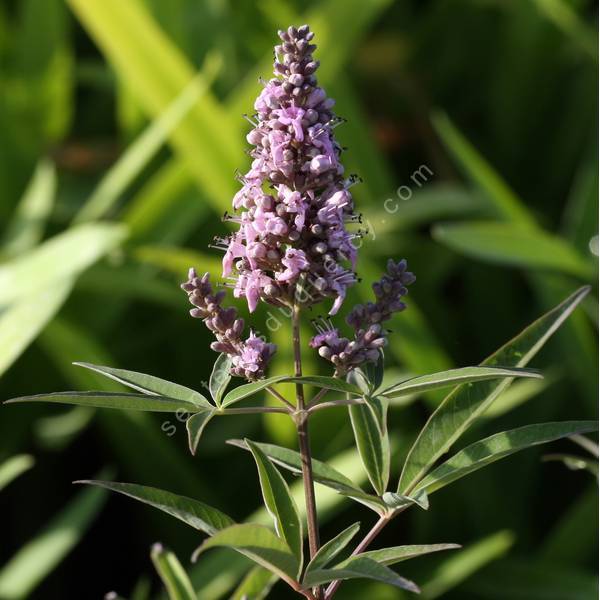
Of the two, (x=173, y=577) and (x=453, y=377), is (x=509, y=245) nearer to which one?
(x=173, y=577)

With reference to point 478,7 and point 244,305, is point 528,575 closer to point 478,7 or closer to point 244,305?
point 244,305

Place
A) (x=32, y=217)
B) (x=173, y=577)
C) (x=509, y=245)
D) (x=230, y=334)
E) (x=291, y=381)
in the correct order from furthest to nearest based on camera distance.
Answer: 1. (x=32, y=217)
2. (x=509, y=245)
3. (x=173, y=577)
4. (x=230, y=334)
5. (x=291, y=381)

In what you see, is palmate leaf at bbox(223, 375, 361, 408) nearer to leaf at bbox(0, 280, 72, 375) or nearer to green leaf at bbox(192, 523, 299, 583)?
green leaf at bbox(192, 523, 299, 583)

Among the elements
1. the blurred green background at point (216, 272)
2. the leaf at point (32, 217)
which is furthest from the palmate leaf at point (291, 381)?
the leaf at point (32, 217)

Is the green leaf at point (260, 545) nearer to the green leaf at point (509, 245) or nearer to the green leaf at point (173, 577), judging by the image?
the green leaf at point (173, 577)

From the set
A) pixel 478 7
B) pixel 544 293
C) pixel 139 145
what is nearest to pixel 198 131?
pixel 139 145

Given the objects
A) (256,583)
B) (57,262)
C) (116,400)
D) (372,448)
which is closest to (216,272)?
(57,262)
